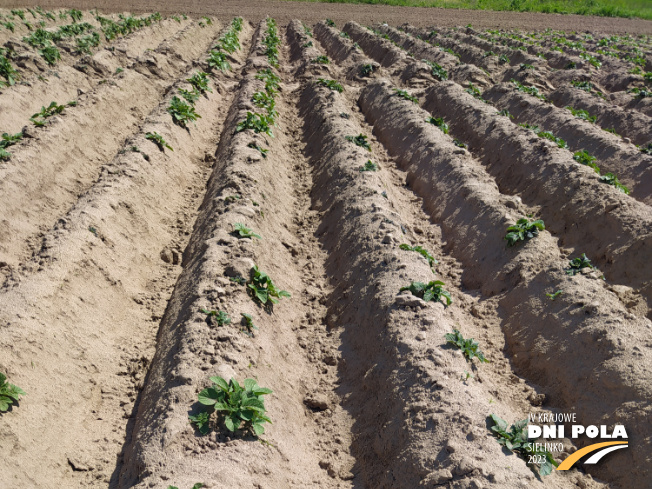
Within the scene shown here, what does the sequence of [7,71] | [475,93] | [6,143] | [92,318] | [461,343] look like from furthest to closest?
1. [475,93]
2. [7,71]
3. [6,143]
4. [92,318]
5. [461,343]

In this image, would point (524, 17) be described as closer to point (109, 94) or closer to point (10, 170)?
point (109, 94)

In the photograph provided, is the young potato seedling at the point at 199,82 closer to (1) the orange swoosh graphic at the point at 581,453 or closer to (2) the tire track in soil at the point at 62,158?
(2) the tire track in soil at the point at 62,158

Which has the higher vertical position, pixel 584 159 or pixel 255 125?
pixel 255 125

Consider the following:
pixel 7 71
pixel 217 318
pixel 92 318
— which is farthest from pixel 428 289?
pixel 7 71

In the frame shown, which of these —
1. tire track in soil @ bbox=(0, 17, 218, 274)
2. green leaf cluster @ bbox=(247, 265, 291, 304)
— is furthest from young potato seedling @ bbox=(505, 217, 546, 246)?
tire track in soil @ bbox=(0, 17, 218, 274)

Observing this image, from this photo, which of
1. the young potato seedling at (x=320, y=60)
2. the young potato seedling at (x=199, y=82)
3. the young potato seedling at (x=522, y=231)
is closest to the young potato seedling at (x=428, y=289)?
the young potato seedling at (x=522, y=231)

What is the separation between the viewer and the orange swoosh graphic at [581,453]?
4992 millimetres

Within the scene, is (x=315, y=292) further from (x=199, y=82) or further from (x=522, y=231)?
(x=199, y=82)

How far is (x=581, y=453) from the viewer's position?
5.09 metres

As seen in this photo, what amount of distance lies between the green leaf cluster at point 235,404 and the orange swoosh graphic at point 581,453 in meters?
3.35

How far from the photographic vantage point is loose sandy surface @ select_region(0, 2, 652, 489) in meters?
4.66

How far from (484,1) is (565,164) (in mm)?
40405

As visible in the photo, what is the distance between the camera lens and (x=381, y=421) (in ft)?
16.7

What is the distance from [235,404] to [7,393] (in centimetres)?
238
